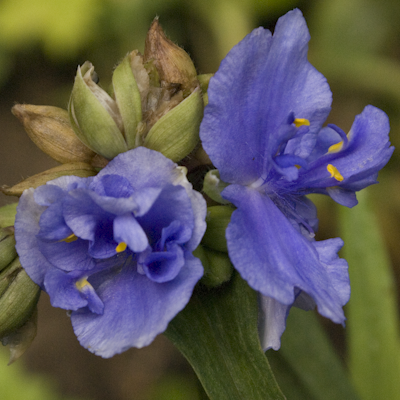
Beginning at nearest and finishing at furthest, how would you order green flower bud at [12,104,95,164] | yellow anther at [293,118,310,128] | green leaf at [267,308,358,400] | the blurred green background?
yellow anther at [293,118,310,128] < green flower bud at [12,104,95,164] < green leaf at [267,308,358,400] < the blurred green background

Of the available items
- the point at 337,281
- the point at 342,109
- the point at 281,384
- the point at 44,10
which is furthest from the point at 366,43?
the point at 337,281

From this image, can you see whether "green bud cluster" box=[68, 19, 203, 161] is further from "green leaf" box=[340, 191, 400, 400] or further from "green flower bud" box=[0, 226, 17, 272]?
"green leaf" box=[340, 191, 400, 400]

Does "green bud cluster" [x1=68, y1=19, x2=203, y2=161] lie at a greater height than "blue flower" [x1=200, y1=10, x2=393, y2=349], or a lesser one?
greater

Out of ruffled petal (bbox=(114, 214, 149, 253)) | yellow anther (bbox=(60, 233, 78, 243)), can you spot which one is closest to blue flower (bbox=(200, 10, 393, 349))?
ruffled petal (bbox=(114, 214, 149, 253))

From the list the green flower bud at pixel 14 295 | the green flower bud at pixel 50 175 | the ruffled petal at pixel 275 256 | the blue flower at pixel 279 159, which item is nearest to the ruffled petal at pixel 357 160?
the blue flower at pixel 279 159

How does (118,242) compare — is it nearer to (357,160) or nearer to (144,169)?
(144,169)

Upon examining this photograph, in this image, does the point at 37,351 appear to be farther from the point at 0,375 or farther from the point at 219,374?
the point at 219,374
